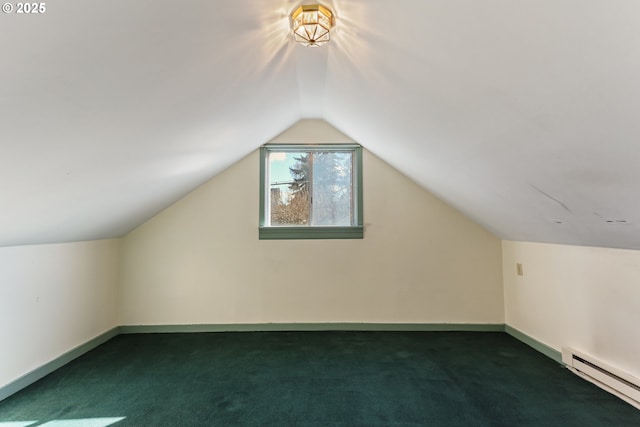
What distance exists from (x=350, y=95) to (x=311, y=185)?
1367mm

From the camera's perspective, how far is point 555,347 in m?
2.62

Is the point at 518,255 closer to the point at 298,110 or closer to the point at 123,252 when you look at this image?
the point at 298,110

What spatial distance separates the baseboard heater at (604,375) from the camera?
6.35ft

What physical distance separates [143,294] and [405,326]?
288 centimetres

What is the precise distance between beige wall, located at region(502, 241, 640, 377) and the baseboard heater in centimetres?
7

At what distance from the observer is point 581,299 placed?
93.7 inches

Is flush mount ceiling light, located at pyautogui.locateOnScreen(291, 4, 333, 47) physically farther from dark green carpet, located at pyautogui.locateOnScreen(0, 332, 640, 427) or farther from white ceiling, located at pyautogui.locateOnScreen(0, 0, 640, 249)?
dark green carpet, located at pyautogui.locateOnScreen(0, 332, 640, 427)

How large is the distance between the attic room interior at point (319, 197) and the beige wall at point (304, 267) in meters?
0.02

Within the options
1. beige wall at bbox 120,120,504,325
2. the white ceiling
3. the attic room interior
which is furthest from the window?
the white ceiling

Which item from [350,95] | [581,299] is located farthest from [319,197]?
[581,299]

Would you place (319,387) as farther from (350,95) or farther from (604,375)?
(350,95)

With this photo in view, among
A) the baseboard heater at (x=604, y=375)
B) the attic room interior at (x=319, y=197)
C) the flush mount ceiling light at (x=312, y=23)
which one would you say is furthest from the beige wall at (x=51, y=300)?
the baseboard heater at (x=604, y=375)

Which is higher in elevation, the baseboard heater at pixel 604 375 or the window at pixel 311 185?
the window at pixel 311 185

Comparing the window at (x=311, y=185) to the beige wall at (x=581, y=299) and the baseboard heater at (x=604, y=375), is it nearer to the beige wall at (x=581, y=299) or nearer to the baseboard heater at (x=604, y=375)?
the beige wall at (x=581, y=299)
